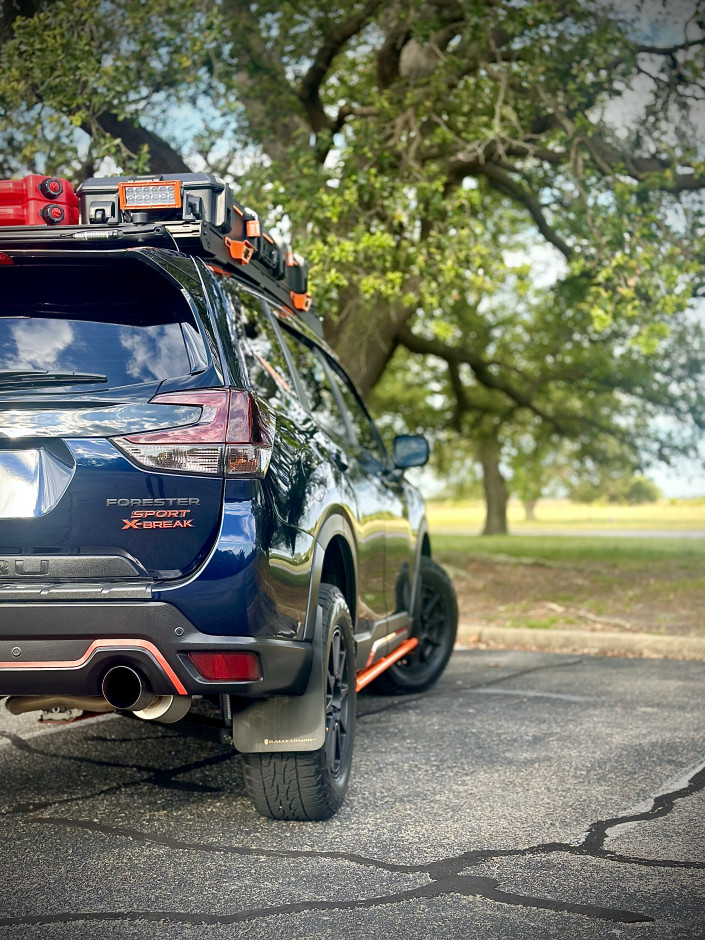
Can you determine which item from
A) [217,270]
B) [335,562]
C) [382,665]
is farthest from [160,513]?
[382,665]

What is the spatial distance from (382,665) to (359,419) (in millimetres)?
1398

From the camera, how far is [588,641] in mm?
9242

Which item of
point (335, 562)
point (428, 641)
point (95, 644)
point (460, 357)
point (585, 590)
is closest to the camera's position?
point (95, 644)

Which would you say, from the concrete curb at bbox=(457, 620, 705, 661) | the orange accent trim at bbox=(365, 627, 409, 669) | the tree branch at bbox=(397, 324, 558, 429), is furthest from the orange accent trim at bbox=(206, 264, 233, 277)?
the tree branch at bbox=(397, 324, 558, 429)

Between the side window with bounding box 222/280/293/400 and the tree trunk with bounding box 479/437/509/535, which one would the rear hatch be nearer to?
the side window with bounding box 222/280/293/400

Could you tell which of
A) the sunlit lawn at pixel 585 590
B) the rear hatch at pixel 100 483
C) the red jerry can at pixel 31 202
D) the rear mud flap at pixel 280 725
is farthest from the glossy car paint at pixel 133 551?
the sunlit lawn at pixel 585 590

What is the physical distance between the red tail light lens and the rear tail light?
60cm

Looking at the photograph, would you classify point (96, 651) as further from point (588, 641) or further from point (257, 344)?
point (588, 641)

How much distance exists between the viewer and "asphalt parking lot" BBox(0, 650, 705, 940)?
10.7ft

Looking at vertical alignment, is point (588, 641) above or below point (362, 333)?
below

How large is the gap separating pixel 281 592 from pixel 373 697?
11.0ft

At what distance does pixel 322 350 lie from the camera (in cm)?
574

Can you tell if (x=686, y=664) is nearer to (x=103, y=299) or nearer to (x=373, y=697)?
(x=373, y=697)

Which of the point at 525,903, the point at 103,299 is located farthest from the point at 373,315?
the point at 525,903
